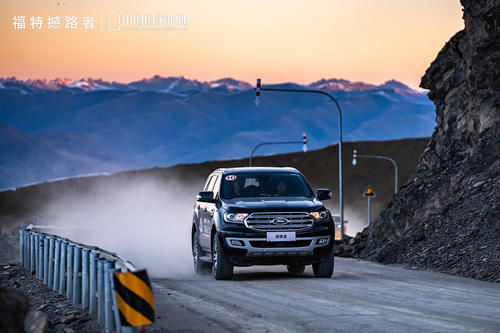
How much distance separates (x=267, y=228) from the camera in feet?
55.1

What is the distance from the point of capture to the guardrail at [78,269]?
34.5ft

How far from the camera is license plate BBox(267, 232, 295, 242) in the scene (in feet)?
55.0

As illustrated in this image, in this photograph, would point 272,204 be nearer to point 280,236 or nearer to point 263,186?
point 280,236

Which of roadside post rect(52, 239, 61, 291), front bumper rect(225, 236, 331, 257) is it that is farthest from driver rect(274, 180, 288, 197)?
roadside post rect(52, 239, 61, 291)

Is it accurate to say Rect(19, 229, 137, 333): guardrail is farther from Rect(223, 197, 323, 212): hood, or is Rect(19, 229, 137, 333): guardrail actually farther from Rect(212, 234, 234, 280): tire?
Rect(223, 197, 323, 212): hood

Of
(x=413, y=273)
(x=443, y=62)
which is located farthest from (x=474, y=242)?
(x=443, y=62)

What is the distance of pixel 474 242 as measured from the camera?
72.3 ft

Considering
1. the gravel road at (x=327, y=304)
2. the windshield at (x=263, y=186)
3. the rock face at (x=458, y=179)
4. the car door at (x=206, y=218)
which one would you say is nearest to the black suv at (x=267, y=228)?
the windshield at (x=263, y=186)

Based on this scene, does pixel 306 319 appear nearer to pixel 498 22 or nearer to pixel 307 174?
pixel 498 22

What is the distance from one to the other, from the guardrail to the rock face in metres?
9.19

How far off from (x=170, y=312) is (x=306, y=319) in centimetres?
212

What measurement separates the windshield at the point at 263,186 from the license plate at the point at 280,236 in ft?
4.27

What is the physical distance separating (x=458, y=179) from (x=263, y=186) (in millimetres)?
10761

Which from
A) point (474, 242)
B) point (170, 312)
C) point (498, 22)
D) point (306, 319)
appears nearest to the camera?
point (306, 319)
